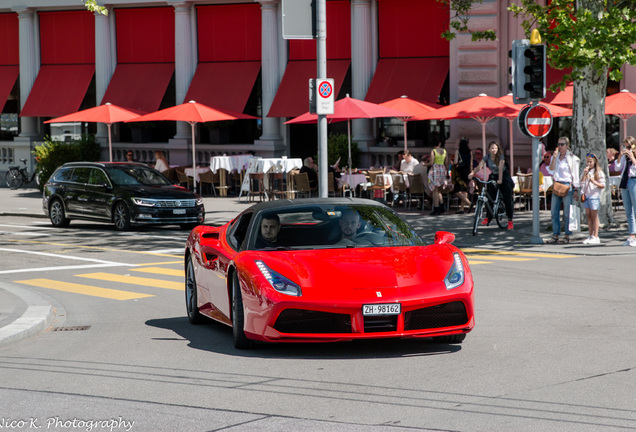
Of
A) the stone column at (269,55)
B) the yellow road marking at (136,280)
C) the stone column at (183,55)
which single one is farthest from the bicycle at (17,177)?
the yellow road marking at (136,280)

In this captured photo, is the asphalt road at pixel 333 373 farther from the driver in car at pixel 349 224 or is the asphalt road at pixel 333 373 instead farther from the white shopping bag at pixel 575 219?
the white shopping bag at pixel 575 219

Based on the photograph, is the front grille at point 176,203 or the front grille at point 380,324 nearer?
the front grille at point 380,324

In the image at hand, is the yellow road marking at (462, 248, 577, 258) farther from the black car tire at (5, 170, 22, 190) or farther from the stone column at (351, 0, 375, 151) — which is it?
the black car tire at (5, 170, 22, 190)

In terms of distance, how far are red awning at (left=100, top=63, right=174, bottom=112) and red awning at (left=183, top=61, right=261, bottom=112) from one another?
4.31 feet

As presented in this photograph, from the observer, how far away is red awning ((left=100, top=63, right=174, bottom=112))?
35125mm

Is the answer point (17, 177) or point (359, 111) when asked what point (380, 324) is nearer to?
point (359, 111)

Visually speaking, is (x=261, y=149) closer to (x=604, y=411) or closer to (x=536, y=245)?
(x=536, y=245)

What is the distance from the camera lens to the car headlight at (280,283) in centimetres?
814

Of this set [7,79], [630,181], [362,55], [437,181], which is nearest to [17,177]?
[7,79]

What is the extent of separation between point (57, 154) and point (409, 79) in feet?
38.9

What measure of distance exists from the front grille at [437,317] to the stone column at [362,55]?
23.5m

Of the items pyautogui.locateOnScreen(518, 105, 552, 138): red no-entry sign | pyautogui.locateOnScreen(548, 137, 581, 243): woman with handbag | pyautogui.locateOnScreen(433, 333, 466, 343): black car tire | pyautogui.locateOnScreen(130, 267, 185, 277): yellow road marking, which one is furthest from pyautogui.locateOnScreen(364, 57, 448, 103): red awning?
pyautogui.locateOnScreen(433, 333, 466, 343): black car tire

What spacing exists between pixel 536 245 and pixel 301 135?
17.0 m

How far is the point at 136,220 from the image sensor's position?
22.1 meters
